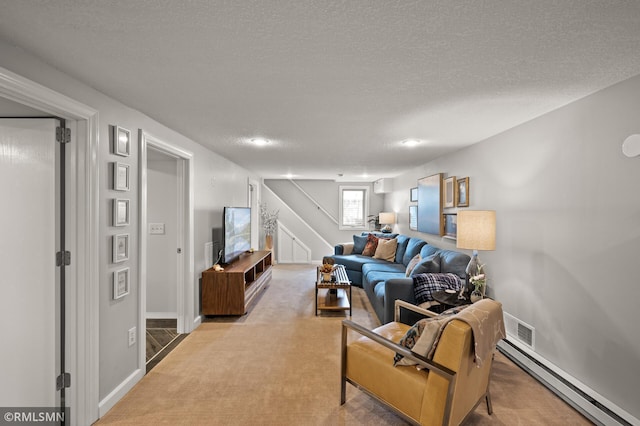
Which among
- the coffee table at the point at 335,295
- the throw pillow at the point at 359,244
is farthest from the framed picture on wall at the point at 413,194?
the coffee table at the point at 335,295

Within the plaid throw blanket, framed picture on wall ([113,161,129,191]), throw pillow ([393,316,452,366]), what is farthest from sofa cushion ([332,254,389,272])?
framed picture on wall ([113,161,129,191])

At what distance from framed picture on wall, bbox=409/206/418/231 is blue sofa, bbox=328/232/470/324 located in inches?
11.7

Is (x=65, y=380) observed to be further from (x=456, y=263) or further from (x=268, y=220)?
(x=268, y=220)

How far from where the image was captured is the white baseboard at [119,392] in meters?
2.04

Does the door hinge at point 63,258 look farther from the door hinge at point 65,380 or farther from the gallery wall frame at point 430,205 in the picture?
the gallery wall frame at point 430,205

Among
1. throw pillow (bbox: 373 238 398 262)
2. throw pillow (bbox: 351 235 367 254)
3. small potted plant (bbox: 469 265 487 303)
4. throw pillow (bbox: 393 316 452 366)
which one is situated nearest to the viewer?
throw pillow (bbox: 393 316 452 366)

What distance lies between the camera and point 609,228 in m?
1.97

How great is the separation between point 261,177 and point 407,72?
6142mm

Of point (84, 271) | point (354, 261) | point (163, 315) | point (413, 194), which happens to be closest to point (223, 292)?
point (163, 315)

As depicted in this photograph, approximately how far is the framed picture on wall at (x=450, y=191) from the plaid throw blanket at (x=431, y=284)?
1220 mm

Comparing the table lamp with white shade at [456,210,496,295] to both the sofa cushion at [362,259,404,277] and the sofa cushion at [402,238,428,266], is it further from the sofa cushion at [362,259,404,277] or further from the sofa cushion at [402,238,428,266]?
the sofa cushion at [402,238,428,266]

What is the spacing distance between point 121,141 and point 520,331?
146 inches

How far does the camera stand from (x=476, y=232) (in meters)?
2.66

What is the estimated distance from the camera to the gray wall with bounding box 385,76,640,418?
73.5 inches
